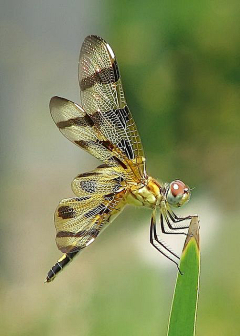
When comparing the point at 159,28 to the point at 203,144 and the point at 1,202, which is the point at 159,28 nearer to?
the point at 203,144

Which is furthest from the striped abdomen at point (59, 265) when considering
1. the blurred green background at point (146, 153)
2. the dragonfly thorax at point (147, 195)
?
the blurred green background at point (146, 153)

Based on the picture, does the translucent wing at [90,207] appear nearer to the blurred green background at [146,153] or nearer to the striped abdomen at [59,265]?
the striped abdomen at [59,265]

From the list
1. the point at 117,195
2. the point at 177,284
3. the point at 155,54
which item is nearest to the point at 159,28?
the point at 155,54

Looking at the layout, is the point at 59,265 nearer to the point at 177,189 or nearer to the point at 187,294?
the point at 177,189

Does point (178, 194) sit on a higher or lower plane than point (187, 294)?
higher

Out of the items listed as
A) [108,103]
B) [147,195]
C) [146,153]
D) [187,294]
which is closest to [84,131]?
[108,103]

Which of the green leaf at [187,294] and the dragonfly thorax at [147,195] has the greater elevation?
the dragonfly thorax at [147,195]
